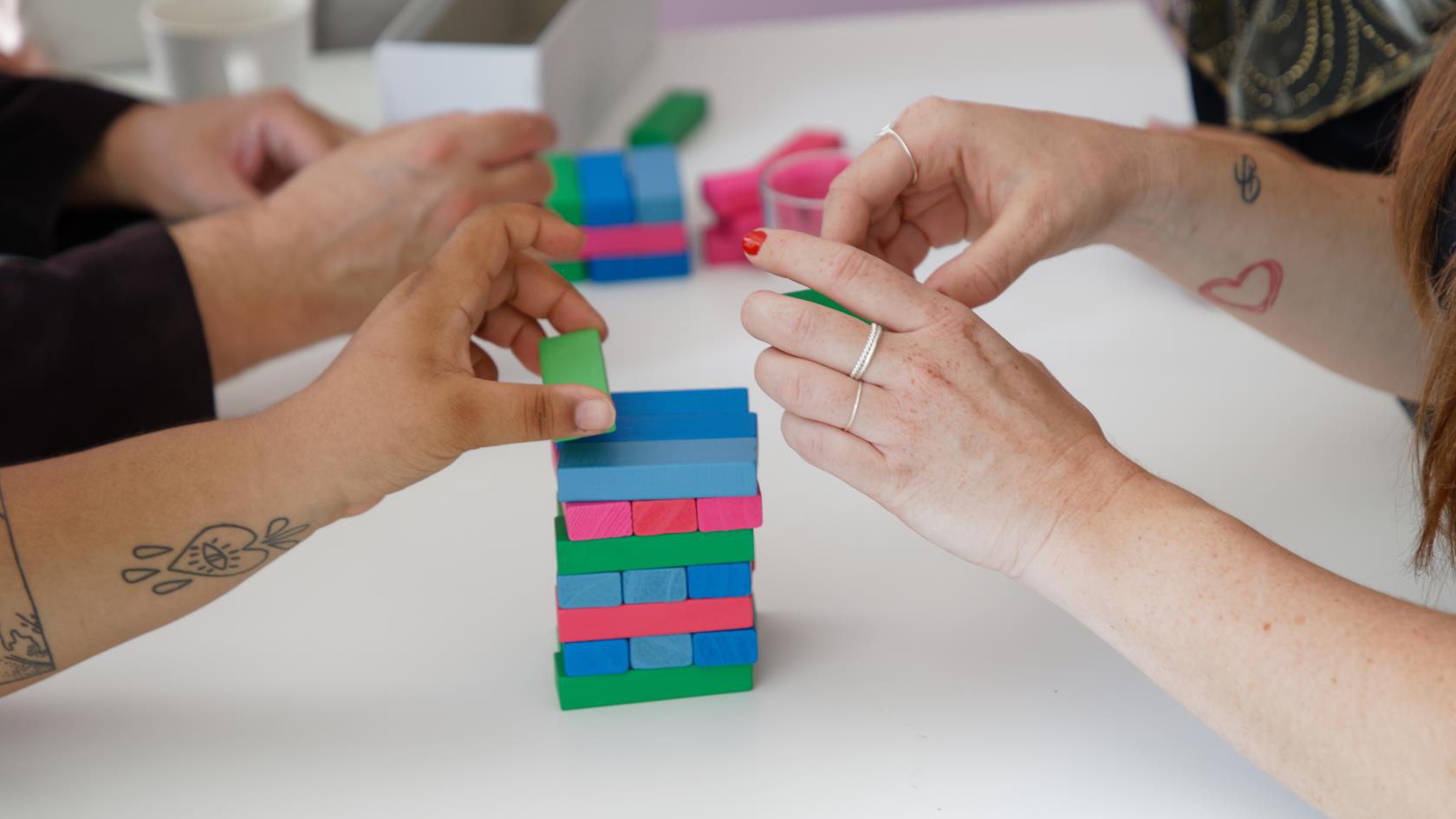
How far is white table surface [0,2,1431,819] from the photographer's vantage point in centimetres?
77

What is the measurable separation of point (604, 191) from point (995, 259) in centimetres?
50

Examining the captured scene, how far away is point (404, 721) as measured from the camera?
81 cm

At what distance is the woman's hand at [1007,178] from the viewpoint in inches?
35.9

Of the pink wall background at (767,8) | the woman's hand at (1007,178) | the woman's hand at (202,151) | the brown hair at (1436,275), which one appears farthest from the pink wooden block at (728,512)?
the pink wall background at (767,8)

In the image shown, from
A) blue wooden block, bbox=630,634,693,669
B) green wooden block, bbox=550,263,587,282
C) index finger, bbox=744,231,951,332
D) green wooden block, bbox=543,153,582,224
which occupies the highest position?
index finger, bbox=744,231,951,332

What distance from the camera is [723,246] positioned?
51.9 inches

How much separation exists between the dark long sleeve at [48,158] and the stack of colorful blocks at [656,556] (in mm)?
714

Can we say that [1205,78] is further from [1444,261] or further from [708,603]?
[708,603]

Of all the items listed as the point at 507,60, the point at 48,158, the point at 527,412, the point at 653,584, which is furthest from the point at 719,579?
the point at 48,158

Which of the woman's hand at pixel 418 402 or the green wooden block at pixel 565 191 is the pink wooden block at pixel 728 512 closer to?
the woman's hand at pixel 418 402

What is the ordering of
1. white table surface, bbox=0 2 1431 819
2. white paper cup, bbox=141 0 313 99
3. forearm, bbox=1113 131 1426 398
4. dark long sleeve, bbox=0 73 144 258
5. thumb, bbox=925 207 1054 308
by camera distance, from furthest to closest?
white paper cup, bbox=141 0 313 99, dark long sleeve, bbox=0 73 144 258, forearm, bbox=1113 131 1426 398, thumb, bbox=925 207 1054 308, white table surface, bbox=0 2 1431 819

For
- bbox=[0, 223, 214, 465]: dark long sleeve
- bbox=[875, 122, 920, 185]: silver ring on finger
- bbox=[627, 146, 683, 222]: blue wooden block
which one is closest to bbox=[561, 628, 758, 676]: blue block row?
bbox=[875, 122, 920, 185]: silver ring on finger

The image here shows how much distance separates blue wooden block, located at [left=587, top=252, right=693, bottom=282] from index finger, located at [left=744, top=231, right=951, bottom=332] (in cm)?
50

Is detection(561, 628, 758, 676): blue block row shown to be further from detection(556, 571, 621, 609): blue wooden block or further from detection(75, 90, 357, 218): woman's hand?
detection(75, 90, 357, 218): woman's hand
